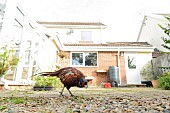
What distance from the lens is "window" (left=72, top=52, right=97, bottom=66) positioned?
13.6 metres

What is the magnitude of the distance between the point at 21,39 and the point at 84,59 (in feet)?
24.2

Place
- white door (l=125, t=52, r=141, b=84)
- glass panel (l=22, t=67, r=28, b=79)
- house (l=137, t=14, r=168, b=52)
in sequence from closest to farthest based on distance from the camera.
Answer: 1. glass panel (l=22, t=67, r=28, b=79)
2. white door (l=125, t=52, r=141, b=84)
3. house (l=137, t=14, r=168, b=52)

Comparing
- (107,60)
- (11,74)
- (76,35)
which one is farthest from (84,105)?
(76,35)

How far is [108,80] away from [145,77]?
2.61 m

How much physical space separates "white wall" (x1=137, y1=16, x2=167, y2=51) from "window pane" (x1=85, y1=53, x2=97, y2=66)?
17.8 feet

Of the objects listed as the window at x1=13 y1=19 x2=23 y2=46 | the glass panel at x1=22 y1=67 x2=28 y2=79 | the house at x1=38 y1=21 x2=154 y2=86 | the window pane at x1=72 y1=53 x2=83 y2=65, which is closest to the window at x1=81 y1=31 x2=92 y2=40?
the house at x1=38 y1=21 x2=154 y2=86

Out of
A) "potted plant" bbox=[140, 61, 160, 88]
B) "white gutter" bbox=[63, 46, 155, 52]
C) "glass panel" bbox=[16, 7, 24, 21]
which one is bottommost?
"potted plant" bbox=[140, 61, 160, 88]

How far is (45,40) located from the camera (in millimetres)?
9555

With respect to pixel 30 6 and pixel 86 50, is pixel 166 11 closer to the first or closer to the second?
pixel 86 50

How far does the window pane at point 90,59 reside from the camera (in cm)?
1359

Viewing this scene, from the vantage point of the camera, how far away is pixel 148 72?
43.4 feet

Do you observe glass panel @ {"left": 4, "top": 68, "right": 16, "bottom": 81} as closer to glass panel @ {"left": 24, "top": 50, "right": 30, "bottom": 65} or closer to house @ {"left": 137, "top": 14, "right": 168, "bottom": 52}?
glass panel @ {"left": 24, "top": 50, "right": 30, "bottom": 65}

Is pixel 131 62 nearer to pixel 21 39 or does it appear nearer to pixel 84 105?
pixel 21 39

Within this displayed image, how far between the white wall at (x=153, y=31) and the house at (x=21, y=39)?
A: 932cm
